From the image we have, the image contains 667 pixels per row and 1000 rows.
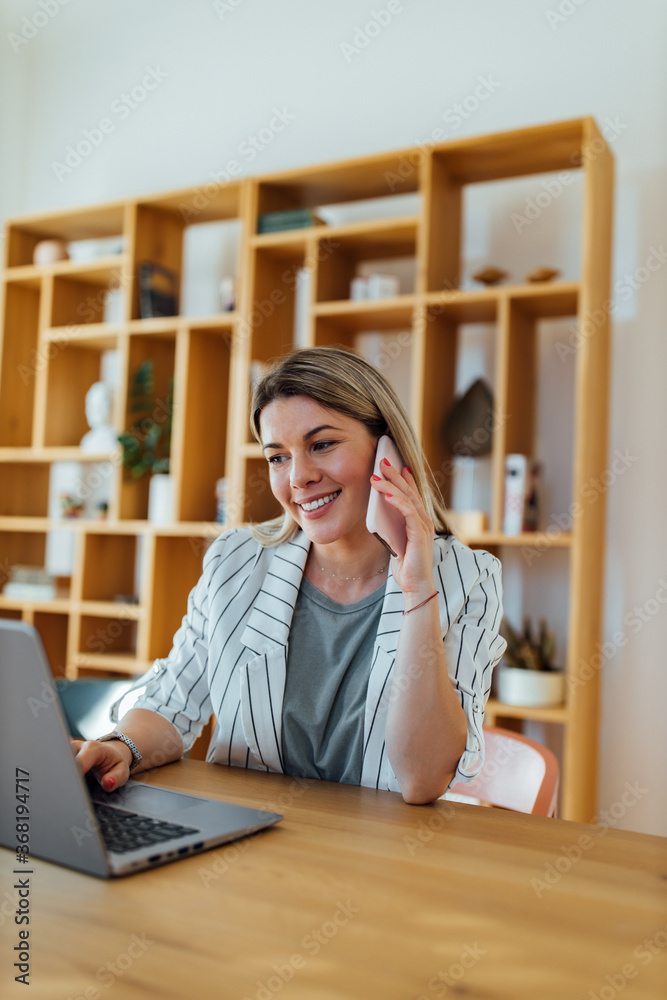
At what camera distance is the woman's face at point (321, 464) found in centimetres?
162

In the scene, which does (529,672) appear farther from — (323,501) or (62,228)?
(62,228)

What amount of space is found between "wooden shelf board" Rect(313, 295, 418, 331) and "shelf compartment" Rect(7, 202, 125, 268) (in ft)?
3.53

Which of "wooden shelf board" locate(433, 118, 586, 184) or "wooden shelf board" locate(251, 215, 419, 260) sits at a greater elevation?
"wooden shelf board" locate(433, 118, 586, 184)

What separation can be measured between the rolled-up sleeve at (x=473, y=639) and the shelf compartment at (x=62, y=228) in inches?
103

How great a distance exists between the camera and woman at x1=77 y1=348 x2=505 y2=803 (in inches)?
53.0

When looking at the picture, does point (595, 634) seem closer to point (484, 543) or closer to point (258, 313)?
point (484, 543)

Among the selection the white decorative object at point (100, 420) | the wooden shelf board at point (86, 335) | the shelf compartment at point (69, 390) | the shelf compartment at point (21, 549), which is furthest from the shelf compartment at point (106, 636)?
the wooden shelf board at point (86, 335)

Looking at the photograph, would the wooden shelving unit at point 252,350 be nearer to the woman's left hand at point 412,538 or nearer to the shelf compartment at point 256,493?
the shelf compartment at point 256,493

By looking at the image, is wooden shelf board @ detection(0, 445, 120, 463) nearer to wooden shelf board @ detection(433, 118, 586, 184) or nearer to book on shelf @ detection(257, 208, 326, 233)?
book on shelf @ detection(257, 208, 326, 233)

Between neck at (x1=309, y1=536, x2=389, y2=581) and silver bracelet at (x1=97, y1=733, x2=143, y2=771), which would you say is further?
neck at (x1=309, y1=536, x2=389, y2=581)

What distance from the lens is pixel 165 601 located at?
334cm

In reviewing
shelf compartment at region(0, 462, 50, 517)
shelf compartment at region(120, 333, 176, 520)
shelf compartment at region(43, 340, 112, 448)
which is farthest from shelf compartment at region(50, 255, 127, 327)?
shelf compartment at region(0, 462, 50, 517)

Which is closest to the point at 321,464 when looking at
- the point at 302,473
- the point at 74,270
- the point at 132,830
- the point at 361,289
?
the point at 302,473

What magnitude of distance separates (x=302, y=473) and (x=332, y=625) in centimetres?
29
